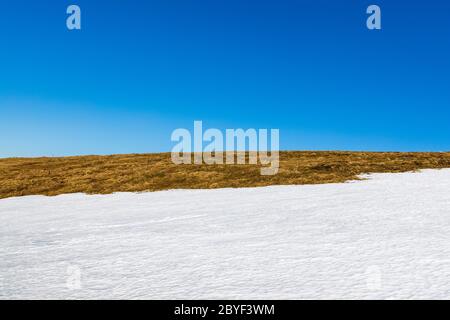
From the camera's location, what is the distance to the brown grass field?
2752cm

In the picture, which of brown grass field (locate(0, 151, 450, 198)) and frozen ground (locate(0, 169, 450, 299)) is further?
brown grass field (locate(0, 151, 450, 198))

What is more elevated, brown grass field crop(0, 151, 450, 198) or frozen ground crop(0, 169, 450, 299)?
brown grass field crop(0, 151, 450, 198)

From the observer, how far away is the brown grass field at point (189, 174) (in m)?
27.5

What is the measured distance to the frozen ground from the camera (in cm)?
716

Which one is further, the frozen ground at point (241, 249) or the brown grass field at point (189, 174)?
the brown grass field at point (189, 174)

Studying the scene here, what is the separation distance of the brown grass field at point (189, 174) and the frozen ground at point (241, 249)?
7637mm

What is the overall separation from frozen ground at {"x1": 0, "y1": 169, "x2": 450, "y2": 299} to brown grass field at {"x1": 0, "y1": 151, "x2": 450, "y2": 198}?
25.1 feet

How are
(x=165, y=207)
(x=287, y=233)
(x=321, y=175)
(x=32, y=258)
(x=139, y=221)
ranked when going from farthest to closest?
(x=321, y=175) < (x=165, y=207) < (x=139, y=221) < (x=287, y=233) < (x=32, y=258)

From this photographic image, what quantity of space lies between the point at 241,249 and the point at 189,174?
848 inches

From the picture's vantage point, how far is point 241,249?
32.9 feet

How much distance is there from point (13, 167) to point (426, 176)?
124 ft
